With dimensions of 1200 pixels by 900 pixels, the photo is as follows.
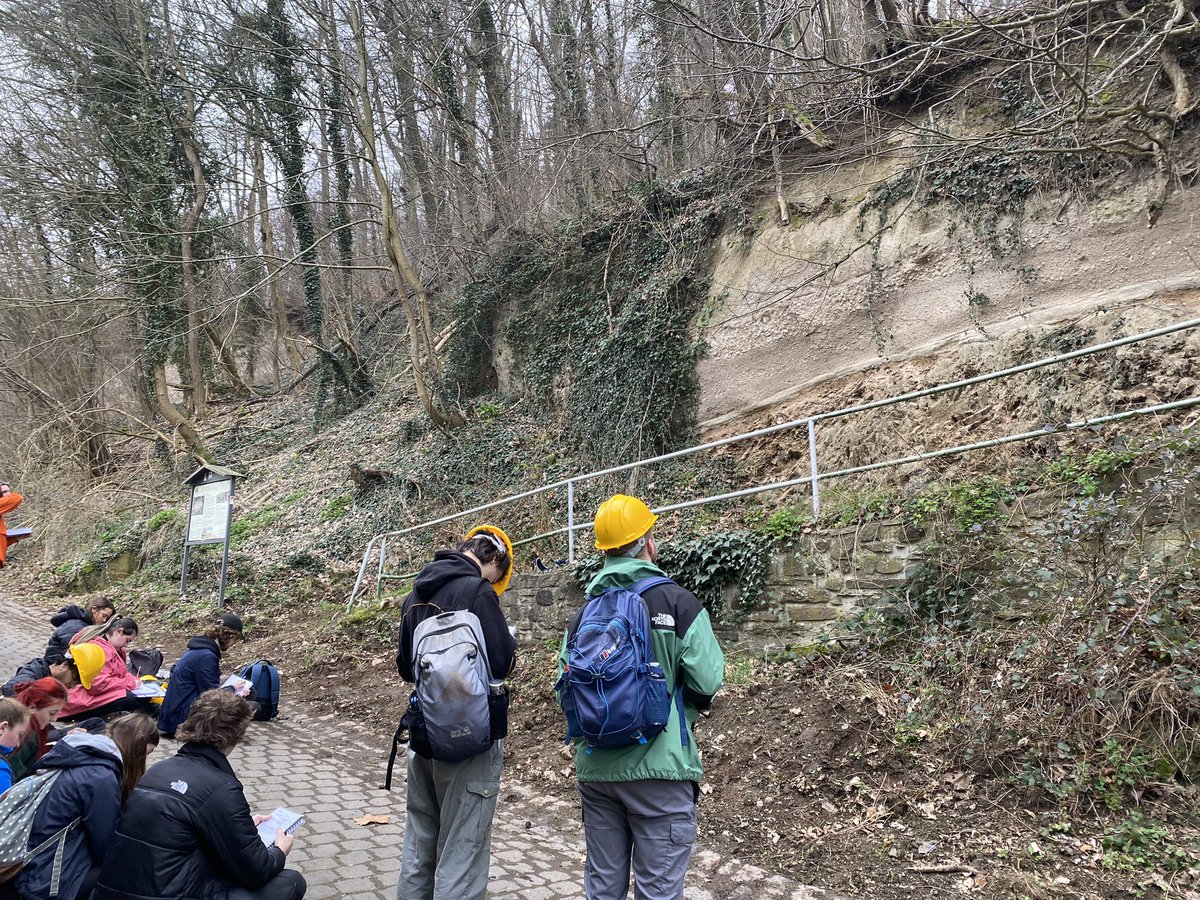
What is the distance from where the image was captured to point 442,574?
3.24m

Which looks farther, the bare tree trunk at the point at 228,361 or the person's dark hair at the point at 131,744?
the bare tree trunk at the point at 228,361

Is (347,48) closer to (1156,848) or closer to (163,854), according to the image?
(163,854)

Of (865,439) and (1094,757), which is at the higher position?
(865,439)

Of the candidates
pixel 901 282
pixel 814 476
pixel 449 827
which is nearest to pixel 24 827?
pixel 449 827

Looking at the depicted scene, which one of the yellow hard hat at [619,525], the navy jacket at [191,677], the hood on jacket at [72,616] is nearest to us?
the yellow hard hat at [619,525]

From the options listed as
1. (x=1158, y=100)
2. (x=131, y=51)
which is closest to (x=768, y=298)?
(x=1158, y=100)

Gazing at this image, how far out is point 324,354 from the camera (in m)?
18.5

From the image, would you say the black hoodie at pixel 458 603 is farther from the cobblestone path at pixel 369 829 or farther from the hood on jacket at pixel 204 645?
the hood on jacket at pixel 204 645

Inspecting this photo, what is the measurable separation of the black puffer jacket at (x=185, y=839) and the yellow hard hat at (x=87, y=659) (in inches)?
155

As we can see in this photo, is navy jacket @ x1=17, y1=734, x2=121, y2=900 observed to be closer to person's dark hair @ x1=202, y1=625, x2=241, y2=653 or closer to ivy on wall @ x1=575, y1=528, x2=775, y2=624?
person's dark hair @ x1=202, y1=625, x2=241, y2=653

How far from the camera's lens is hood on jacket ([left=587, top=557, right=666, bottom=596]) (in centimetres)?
285

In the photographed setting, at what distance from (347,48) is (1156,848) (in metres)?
15.8

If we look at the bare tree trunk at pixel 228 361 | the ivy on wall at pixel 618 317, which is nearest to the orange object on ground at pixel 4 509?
the ivy on wall at pixel 618 317

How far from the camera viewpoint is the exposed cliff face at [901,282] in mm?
7652
